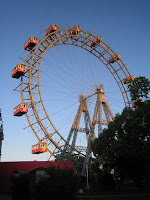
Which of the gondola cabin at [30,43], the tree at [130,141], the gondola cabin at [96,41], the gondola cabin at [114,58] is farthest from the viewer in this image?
the gondola cabin at [114,58]

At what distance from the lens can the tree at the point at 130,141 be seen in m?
20.3

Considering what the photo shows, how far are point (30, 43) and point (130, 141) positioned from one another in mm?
20672

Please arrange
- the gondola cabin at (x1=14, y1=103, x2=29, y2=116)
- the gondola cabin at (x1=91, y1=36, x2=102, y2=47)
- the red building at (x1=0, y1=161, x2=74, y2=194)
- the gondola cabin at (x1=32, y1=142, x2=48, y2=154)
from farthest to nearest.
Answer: the gondola cabin at (x1=91, y1=36, x2=102, y2=47)
the gondola cabin at (x1=14, y1=103, x2=29, y2=116)
the red building at (x1=0, y1=161, x2=74, y2=194)
the gondola cabin at (x1=32, y1=142, x2=48, y2=154)

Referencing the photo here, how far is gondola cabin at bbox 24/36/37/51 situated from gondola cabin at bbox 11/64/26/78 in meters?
3.64

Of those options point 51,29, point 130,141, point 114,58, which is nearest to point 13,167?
point 130,141

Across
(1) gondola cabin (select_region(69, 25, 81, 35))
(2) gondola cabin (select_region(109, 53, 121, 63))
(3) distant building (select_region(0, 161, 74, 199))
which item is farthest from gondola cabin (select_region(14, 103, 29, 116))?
(2) gondola cabin (select_region(109, 53, 121, 63))

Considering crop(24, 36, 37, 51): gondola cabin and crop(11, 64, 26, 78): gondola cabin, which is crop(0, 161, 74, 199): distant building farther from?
crop(24, 36, 37, 51): gondola cabin

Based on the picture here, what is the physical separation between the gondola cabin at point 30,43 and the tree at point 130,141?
17.3 m

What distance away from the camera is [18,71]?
3102cm

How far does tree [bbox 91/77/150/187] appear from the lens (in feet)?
66.5

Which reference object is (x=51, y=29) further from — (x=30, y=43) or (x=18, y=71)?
(x=18, y=71)

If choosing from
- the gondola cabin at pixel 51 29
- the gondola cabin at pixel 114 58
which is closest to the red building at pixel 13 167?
the gondola cabin at pixel 51 29

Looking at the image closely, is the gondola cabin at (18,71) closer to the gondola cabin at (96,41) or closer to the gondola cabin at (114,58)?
the gondola cabin at (96,41)

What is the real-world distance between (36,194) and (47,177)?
A: 1.08 metres
